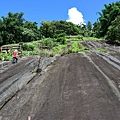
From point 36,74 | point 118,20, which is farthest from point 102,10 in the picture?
point 36,74

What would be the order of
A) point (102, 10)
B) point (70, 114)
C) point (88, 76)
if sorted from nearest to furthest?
point (70, 114), point (88, 76), point (102, 10)

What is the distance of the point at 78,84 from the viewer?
A: 10.1 metres

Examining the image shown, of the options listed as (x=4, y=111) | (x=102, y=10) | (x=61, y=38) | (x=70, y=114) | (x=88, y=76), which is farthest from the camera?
(x=102, y=10)

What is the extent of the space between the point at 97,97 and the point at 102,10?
5727 centimetres

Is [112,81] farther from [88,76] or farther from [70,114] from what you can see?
[70,114]

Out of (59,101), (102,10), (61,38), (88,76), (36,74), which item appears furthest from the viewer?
(102,10)

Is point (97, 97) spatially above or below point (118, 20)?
→ below

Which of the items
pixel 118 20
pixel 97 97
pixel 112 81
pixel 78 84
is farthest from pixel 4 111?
pixel 118 20

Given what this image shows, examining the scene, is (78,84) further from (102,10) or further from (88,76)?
(102,10)

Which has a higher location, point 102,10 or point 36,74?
point 102,10

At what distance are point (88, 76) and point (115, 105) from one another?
15.0 feet

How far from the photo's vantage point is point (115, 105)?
7.32 metres

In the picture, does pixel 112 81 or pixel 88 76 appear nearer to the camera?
pixel 112 81

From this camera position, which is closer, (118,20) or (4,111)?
(4,111)
